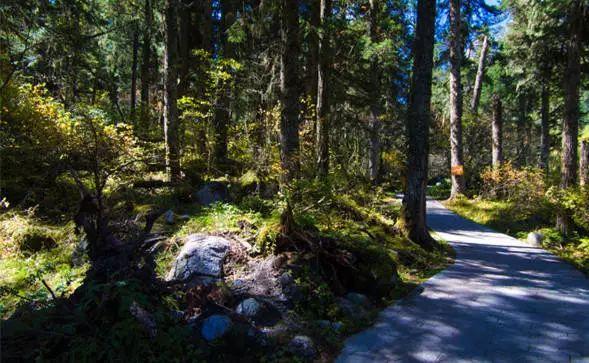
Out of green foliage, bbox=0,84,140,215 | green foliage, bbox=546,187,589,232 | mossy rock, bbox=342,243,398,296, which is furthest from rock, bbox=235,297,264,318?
green foliage, bbox=546,187,589,232

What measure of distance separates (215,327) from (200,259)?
1.40 meters

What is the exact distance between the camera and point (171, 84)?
10.2m

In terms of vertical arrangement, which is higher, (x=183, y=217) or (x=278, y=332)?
(x=183, y=217)

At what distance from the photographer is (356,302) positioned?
5.03 m

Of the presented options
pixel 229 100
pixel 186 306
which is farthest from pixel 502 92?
pixel 186 306

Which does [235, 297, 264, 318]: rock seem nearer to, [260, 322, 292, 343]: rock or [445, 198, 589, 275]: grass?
[260, 322, 292, 343]: rock

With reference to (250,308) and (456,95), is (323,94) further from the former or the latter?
(456,95)

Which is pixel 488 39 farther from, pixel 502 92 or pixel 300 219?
pixel 300 219

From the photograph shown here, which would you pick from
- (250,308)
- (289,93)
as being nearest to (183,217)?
(289,93)

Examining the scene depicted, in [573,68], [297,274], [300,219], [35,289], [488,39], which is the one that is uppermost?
[488,39]

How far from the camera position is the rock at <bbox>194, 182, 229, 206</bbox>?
30.5ft

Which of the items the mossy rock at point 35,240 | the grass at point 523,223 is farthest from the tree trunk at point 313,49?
the mossy rock at point 35,240

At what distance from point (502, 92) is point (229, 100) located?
21648 mm

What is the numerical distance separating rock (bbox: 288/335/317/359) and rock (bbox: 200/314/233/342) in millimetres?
637
